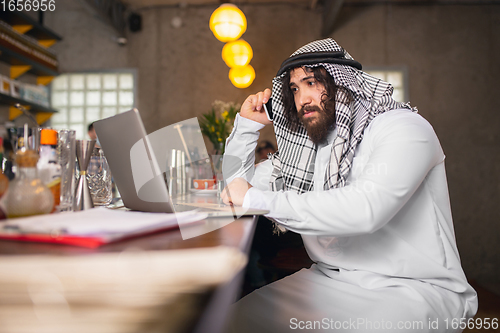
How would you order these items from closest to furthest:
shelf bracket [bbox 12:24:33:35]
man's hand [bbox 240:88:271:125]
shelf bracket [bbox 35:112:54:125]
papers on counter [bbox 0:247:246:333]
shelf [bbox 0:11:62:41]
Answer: papers on counter [bbox 0:247:246:333]
man's hand [bbox 240:88:271:125]
shelf [bbox 0:11:62:41]
shelf bracket [bbox 12:24:33:35]
shelf bracket [bbox 35:112:54:125]

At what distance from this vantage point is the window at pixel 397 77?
4566 millimetres

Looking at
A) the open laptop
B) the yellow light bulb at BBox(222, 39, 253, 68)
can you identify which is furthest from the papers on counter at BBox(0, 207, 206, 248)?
the yellow light bulb at BBox(222, 39, 253, 68)

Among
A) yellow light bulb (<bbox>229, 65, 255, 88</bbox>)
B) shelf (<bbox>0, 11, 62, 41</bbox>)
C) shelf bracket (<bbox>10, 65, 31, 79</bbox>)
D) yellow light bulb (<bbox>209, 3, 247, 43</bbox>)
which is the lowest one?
yellow light bulb (<bbox>229, 65, 255, 88</bbox>)

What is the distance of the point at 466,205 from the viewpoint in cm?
438

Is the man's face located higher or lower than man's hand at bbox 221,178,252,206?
higher

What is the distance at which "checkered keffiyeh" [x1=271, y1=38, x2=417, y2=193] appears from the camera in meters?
1.07

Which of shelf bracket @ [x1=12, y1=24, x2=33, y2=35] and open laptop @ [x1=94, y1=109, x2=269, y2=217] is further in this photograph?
shelf bracket @ [x1=12, y1=24, x2=33, y2=35]

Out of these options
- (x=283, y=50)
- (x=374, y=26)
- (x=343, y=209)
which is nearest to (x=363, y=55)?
(x=374, y=26)

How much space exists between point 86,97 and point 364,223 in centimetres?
→ 504

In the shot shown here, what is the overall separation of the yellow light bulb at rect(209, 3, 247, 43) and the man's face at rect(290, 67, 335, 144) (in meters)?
1.30

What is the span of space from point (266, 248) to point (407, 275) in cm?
104

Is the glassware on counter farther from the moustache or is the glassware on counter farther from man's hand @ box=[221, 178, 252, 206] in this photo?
the moustache

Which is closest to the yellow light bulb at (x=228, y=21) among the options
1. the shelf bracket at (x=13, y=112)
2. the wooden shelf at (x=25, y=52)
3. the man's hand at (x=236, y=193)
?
the man's hand at (x=236, y=193)

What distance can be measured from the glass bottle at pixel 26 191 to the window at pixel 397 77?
4.59 m
